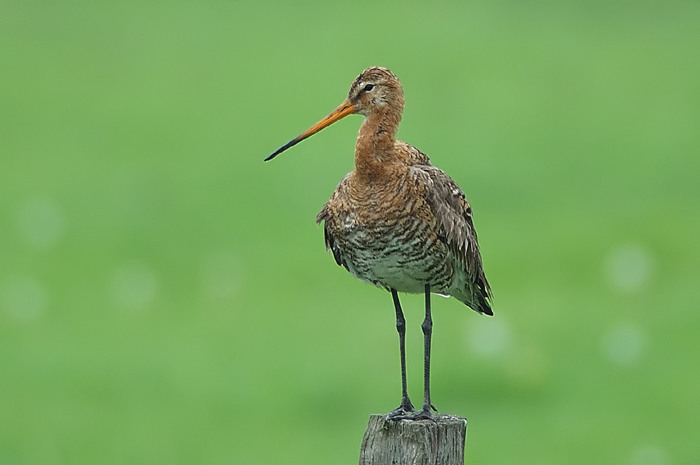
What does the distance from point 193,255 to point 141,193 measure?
194 cm

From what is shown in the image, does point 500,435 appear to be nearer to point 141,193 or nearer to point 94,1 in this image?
point 141,193

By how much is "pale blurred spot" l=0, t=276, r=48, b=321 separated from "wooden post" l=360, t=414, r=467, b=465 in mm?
8535

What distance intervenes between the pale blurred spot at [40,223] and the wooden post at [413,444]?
1034cm

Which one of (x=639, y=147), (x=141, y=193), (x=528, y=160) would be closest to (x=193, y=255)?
(x=141, y=193)

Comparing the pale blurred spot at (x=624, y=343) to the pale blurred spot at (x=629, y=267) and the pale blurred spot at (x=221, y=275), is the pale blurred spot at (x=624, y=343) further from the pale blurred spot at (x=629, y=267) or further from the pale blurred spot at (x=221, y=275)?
the pale blurred spot at (x=221, y=275)

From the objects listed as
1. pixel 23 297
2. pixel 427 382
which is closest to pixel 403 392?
pixel 427 382

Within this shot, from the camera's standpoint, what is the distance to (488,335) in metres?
12.2

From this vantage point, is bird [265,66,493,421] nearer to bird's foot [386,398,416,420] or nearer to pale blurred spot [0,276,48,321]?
bird's foot [386,398,416,420]

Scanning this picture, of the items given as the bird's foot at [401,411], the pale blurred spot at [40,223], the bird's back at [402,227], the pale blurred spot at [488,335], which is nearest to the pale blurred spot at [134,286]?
the pale blurred spot at [40,223]

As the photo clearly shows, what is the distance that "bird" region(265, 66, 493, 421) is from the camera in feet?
20.5

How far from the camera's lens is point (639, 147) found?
56.1 feet

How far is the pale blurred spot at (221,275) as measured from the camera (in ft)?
45.0

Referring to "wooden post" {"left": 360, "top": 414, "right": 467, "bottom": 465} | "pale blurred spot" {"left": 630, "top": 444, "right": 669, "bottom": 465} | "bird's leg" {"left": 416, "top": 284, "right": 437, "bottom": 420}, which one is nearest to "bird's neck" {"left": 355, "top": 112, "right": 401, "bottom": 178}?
"bird's leg" {"left": 416, "top": 284, "right": 437, "bottom": 420}

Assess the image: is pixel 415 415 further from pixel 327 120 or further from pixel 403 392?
pixel 327 120
